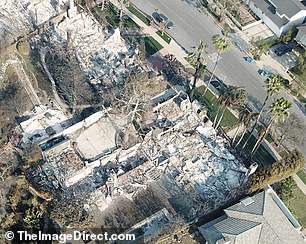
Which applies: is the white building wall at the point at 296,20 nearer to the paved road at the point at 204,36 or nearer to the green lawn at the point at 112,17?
the paved road at the point at 204,36

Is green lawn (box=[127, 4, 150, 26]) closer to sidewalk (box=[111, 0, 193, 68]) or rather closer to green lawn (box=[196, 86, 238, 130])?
sidewalk (box=[111, 0, 193, 68])

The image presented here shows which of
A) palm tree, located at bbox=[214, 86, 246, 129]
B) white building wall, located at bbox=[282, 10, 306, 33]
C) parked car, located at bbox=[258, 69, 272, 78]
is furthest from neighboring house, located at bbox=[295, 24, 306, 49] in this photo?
palm tree, located at bbox=[214, 86, 246, 129]

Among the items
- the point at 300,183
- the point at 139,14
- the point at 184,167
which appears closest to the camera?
the point at 184,167

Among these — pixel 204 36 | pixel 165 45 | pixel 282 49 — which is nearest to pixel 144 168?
pixel 165 45

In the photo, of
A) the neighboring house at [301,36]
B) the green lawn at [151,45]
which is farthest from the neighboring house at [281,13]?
the green lawn at [151,45]

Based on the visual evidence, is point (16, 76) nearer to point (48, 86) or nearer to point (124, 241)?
point (48, 86)

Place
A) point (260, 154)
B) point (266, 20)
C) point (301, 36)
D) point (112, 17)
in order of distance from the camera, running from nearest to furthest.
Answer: point (260, 154) < point (301, 36) < point (112, 17) < point (266, 20)

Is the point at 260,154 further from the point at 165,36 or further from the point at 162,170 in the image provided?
the point at 165,36
